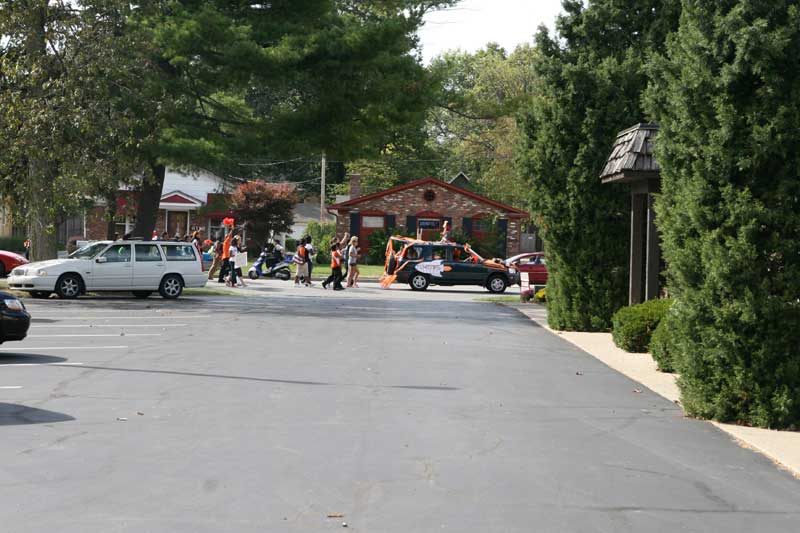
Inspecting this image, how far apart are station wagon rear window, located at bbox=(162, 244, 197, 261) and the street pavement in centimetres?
1227

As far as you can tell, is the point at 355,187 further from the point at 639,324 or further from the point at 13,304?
the point at 13,304

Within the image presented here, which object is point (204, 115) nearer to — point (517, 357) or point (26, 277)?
point (26, 277)

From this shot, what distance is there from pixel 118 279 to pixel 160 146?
12.8 feet

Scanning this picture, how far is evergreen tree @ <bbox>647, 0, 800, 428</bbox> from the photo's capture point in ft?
32.8

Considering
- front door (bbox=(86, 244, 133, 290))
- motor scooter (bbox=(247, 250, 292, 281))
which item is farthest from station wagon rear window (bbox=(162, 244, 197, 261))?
motor scooter (bbox=(247, 250, 292, 281))

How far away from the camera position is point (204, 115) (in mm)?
32438

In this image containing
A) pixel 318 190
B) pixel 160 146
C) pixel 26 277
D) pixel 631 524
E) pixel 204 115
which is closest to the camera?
pixel 631 524

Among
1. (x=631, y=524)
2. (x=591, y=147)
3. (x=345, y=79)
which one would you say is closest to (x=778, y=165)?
(x=631, y=524)

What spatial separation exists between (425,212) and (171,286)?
1251 inches

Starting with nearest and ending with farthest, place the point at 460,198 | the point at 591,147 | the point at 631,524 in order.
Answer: the point at 631,524 < the point at 591,147 < the point at 460,198

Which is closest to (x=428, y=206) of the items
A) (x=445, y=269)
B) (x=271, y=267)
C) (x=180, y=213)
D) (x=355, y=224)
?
(x=355, y=224)

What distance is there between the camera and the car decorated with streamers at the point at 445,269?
3838cm

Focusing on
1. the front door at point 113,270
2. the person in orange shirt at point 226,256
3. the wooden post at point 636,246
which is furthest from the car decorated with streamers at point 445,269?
the wooden post at point 636,246

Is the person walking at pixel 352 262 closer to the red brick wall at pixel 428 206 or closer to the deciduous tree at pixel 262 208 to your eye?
the red brick wall at pixel 428 206
